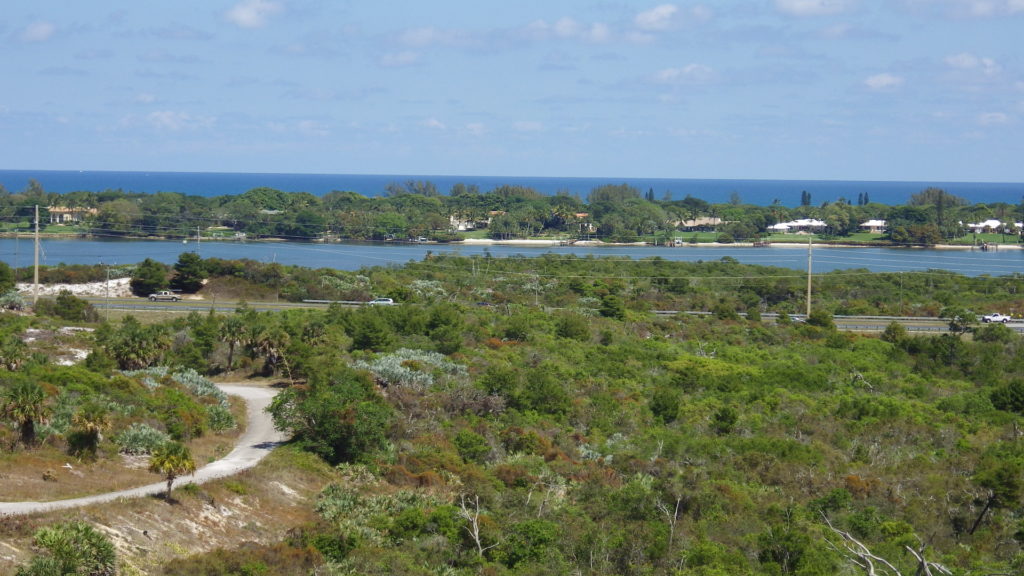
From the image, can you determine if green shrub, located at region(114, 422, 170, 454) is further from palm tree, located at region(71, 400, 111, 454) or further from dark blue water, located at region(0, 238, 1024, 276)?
dark blue water, located at region(0, 238, 1024, 276)

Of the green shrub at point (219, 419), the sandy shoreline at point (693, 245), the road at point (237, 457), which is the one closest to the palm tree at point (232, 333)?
the road at point (237, 457)

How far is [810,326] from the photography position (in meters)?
61.4

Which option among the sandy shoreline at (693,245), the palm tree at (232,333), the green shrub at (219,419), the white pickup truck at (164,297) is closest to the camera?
the green shrub at (219,419)

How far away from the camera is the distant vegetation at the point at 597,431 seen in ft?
78.3

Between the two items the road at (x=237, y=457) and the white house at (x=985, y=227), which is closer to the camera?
the road at (x=237, y=457)

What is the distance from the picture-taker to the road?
22.1 m

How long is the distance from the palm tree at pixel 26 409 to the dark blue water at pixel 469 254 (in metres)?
81.1

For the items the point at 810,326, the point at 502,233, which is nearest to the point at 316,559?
the point at 810,326

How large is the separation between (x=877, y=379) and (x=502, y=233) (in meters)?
113

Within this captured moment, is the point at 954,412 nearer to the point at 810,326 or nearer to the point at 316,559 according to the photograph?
the point at 810,326

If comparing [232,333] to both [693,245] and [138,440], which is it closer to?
[138,440]

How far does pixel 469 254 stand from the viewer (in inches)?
5182

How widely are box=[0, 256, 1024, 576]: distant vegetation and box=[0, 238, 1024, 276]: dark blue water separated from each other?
59821mm

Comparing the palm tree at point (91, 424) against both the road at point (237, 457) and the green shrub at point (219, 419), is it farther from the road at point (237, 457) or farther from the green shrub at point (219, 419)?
the green shrub at point (219, 419)
